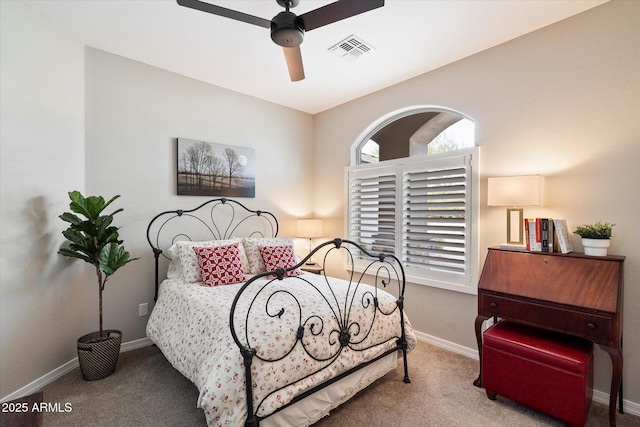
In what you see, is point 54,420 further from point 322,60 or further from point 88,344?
point 322,60

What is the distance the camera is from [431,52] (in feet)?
9.67

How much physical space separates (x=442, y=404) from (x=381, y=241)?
6.20 ft

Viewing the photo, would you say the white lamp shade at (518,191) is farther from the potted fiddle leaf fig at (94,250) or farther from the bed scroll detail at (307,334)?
the potted fiddle leaf fig at (94,250)

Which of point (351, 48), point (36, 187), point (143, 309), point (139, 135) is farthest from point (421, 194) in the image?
point (36, 187)

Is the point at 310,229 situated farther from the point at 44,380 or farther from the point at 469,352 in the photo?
the point at 44,380

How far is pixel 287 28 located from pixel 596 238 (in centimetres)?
251

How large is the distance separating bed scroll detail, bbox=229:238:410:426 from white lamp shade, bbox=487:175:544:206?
3.93 feet

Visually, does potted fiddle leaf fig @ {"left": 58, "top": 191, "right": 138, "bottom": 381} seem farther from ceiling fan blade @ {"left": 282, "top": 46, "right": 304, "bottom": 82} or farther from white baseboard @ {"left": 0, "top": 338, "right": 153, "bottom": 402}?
ceiling fan blade @ {"left": 282, "top": 46, "right": 304, "bottom": 82}

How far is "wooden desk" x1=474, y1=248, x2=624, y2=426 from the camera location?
190 cm

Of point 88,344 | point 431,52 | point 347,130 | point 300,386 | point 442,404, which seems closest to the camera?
point 300,386

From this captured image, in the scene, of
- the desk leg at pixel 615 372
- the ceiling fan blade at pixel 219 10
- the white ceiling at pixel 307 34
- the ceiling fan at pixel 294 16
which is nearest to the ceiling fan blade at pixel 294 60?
the ceiling fan at pixel 294 16

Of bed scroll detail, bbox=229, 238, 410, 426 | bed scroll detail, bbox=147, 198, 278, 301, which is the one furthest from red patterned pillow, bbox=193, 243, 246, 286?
bed scroll detail, bbox=147, 198, 278, 301

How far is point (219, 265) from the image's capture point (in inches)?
115

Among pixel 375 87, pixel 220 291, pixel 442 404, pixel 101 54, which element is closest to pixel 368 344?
pixel 442 404
